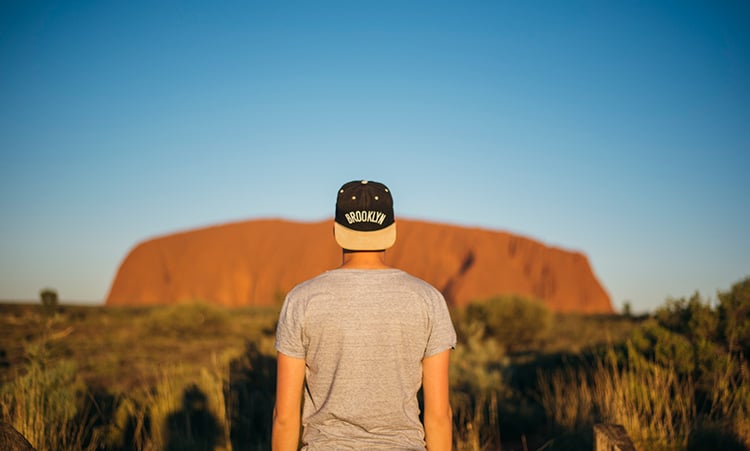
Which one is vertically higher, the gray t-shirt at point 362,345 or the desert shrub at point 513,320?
the gray t-shirt at point 362,345

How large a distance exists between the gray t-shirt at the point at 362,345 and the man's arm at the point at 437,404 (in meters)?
0.09

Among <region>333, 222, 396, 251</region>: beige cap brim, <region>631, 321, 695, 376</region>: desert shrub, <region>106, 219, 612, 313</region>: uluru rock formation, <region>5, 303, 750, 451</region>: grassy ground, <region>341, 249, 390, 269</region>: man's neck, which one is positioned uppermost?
<region>333, 222, 396, 251</region>: beige cap brim

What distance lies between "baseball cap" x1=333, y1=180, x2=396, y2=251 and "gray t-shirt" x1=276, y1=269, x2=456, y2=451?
12 centimetres

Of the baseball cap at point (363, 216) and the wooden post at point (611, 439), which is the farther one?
the wooden post at point (611, 439)

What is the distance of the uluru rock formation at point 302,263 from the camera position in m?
79.2

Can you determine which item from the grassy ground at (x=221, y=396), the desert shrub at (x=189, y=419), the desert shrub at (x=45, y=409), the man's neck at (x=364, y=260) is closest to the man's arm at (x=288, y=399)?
→ the man's neck at (x=364, y=260)

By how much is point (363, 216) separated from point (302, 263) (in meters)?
81.6

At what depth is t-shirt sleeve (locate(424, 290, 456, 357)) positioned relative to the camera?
7.29ft

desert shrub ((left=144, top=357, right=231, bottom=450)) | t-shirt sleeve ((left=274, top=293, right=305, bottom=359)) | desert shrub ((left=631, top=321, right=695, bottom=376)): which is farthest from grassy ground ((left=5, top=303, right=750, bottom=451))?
t-shirt sleeve ((left=274, top=293, right=305, bottom=359))

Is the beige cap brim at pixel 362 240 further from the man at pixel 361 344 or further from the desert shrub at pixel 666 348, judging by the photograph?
the desert shrub at pixel 666 348

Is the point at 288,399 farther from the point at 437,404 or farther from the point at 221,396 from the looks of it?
the point at 221,396

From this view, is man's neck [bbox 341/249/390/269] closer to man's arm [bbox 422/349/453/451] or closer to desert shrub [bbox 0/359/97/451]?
man's arm [bbox 422/349/453/451]

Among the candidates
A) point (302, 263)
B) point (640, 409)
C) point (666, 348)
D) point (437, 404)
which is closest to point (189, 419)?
point (640, 409)

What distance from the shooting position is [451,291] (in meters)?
72.4
